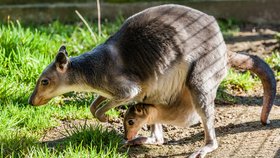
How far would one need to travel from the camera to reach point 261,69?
5582mm

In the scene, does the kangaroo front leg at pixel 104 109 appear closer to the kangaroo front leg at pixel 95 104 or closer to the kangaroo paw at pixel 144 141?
the kangaroo front leg at pixel 95 104

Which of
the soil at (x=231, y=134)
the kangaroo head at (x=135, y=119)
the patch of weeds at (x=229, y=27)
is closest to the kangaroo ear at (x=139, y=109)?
the kangaroo head at (x=135, y=119)

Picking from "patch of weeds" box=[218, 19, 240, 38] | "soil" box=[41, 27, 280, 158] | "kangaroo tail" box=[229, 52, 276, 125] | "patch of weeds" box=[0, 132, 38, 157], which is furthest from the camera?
"patch of weeds" box=[218, 19, 240, 38]

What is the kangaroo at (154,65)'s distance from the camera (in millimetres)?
5176

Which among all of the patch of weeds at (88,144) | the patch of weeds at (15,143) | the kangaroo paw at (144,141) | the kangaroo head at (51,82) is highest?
the kangaroo head at (51,82)

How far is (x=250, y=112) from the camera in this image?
20.3 feet

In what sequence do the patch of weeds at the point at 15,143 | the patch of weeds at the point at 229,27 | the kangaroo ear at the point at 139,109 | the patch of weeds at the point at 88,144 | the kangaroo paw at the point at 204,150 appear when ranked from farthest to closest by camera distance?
the patch of weeds at the point at 229,27 → the kangaroo ear at the point at 139,109 → the kangaroo paw at the point at 204,150 → the patch of weeds at the point at 15,143 → the patch of weeds at the point at 88,144

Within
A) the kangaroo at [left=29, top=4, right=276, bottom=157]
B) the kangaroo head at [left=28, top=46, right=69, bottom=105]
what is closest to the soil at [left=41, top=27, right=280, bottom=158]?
the kangaroo at [left=29, top=4, right=276, bottom=157]

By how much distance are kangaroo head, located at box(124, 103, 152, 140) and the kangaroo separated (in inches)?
4.3

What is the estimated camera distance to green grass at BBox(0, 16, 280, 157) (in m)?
5.07

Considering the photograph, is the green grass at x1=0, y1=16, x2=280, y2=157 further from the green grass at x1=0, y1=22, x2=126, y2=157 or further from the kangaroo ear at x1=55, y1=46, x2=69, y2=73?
the kangaroo ear at x1=55, y1=46, x2=69, y2=73

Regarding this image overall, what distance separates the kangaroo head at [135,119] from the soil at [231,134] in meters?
0.18

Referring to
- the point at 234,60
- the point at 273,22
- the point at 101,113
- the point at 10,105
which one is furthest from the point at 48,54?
the point at 273,22

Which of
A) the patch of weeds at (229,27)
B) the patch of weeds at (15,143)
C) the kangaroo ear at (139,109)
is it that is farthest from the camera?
the patch of weeds at (229,27)
